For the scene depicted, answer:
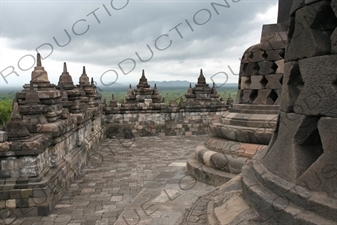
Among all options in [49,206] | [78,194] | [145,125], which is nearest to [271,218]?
[49,206]

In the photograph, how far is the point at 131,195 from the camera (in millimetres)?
6887

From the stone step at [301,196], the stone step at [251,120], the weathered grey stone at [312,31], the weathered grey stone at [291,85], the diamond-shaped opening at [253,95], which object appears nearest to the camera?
the stone step at [301,196]

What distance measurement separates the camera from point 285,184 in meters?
2.64

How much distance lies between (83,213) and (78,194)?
4.12ft

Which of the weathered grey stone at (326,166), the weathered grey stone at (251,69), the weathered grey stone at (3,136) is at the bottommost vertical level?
the weathered grey stone at (3,136)

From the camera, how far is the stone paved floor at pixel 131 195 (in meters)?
4.41

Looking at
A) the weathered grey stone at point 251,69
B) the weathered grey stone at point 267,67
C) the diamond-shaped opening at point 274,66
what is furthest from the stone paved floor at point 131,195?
the diamond-shaped opening at point 274,66

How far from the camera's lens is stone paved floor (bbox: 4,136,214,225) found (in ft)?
14.5

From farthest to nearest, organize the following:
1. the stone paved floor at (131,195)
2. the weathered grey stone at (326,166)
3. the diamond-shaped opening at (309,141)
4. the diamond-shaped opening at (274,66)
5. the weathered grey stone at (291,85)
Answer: the diamond-shaped opening at (274,66)
the stone paved floor at (131,195)
the weathered grey stone at (291,85)
the diamond-shaped opening at (309,141)
the weathered grey stone at (326,166)

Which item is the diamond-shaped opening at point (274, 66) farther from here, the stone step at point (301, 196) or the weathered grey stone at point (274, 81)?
the stone step at point (301, 196)

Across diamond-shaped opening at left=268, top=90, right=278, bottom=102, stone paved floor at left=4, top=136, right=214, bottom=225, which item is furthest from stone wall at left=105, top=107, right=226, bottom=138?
diamond-shaped opening at left=268, top=90, right=278, bottom=102

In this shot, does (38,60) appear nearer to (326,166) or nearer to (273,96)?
(273,96)

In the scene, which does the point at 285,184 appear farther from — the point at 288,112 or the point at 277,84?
the point at 277,84

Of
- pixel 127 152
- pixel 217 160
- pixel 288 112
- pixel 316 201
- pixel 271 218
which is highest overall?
pixel 288 112
